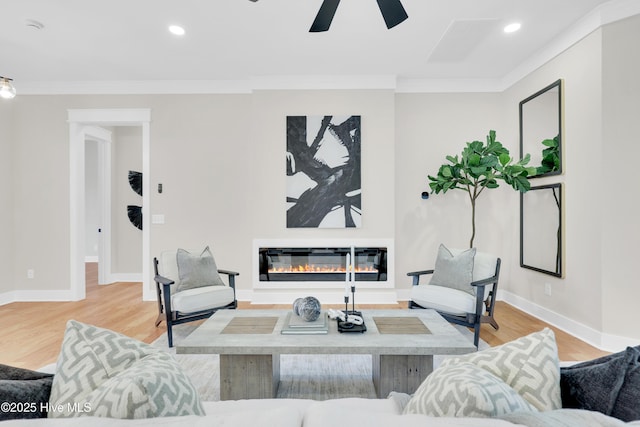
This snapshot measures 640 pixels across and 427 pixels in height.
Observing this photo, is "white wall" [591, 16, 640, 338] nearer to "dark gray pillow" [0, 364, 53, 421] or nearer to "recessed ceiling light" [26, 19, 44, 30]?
"dark gray pillow" [0, 364, 53, 421]

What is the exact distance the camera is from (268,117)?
4523mm

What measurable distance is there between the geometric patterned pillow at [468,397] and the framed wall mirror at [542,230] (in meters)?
3.34

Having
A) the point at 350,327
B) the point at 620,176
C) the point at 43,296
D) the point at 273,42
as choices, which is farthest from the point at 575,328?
the point at 43,296

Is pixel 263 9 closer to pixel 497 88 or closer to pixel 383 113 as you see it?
pixel 383 113

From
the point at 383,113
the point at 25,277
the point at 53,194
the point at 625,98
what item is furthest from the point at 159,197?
the point at 625,98

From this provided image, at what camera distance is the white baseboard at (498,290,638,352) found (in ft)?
9.59

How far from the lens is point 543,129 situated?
3.82 meters

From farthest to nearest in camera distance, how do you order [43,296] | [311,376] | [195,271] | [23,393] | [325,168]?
1. [43,296]
2. [325,168]
3. [195,271]
4. [311,376]
5. [23,393]

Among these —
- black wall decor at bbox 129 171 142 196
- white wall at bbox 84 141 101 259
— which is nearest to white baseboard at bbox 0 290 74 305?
black wall decor at bbox 129 171 142 196

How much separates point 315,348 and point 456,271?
Result: 6.57 ft

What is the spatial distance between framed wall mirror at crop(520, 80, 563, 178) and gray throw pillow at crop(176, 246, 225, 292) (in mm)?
3755

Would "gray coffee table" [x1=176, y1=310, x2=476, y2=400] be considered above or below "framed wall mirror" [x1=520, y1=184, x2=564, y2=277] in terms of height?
below

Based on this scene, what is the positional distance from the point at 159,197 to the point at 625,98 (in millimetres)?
5177

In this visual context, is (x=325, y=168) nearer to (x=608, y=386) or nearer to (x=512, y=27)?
(x=512, y=27)
